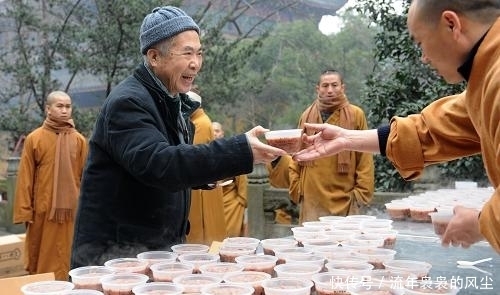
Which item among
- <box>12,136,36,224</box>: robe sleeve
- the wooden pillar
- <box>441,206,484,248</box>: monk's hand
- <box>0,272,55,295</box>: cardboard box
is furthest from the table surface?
the wooden pillar

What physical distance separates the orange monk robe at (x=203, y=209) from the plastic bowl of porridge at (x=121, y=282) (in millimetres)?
2407

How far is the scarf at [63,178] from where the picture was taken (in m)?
5.15

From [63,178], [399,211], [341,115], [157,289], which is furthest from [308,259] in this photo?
[63,178]

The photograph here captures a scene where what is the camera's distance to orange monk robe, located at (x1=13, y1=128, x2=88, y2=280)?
5082 mm

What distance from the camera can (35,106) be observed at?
8.84m

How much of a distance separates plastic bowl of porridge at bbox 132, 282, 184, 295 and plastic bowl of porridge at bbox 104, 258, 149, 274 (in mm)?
178

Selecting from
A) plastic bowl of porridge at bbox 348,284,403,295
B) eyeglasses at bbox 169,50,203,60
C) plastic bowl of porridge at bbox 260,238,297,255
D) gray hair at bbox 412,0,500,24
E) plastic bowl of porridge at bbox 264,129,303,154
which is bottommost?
plastic bowl of porridge at bbox 348,284,403,295

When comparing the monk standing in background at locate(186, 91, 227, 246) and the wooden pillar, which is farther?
the wooden pillar

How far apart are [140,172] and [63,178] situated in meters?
3.40

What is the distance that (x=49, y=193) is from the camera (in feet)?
17.0

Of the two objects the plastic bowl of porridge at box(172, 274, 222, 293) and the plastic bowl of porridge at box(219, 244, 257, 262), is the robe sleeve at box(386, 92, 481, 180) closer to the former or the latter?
the plastic bowl of porridge at box(219, 244, 257, 262)

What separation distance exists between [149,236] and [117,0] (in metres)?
6.26

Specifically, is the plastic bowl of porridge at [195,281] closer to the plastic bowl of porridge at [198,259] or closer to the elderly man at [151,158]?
the plastic bowl of porridge at [198,259]

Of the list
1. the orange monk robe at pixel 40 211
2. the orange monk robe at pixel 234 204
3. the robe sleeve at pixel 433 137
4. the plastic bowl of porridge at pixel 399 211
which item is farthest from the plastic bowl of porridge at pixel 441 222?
the orange monk robe at pixel 40 211
